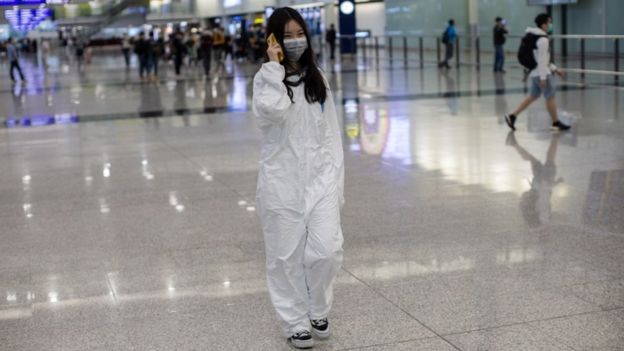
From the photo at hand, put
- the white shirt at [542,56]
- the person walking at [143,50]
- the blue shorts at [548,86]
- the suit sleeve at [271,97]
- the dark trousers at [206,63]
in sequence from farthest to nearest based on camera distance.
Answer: the dark trousers at [206,63] < the person walking at [143,50] < the blue shorts at [548,86] < the white shirt at [542,56] < the suit sleeve at [271,97]

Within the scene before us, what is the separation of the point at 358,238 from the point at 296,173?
2482 millimetres

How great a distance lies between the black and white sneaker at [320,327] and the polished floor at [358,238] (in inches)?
3.3

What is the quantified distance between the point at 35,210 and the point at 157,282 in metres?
2.93

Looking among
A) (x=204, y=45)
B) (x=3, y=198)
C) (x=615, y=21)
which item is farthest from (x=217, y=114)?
(x=615, y=21)

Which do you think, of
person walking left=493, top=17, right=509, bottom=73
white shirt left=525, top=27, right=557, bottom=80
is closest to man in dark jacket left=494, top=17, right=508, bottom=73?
person walking left=493, top=17, right=509, bottom=73

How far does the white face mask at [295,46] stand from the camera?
171 inches

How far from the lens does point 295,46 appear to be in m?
4.35

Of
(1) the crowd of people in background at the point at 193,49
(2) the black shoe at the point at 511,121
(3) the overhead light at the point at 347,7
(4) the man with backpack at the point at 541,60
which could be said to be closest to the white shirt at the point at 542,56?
(4) the man with backpack at the point at 541,60

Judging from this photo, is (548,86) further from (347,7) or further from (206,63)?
(347,7)

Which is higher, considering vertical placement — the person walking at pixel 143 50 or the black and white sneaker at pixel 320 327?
the person walking at pixel 143 50

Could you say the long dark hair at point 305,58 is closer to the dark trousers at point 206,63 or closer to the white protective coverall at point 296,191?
the white protective coverall at point 296,191

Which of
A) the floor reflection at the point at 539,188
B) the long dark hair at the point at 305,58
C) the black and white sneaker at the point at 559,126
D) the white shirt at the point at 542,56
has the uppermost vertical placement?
the long dark hair at the point at 305,58

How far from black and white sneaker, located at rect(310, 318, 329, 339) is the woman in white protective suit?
76 mm

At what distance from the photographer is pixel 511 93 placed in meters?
18.2
